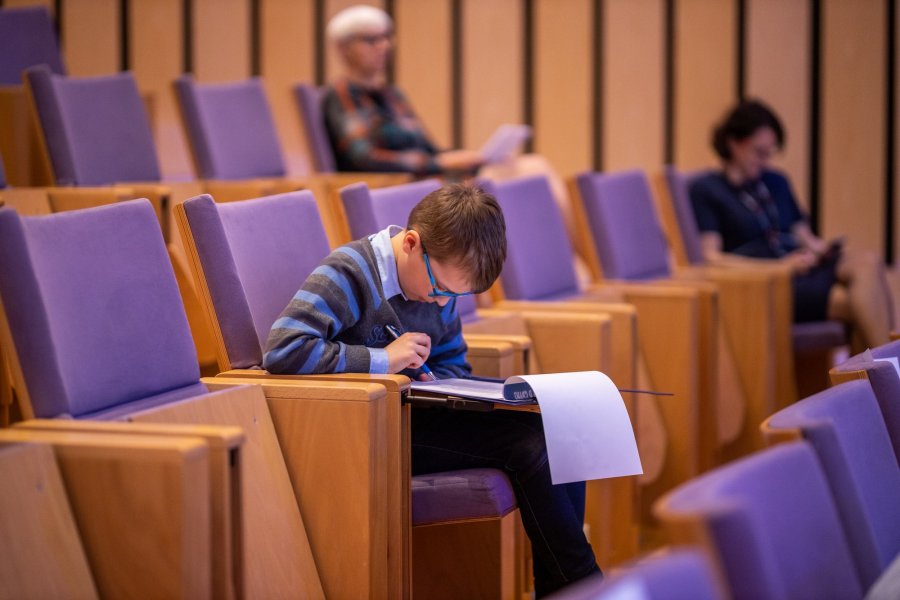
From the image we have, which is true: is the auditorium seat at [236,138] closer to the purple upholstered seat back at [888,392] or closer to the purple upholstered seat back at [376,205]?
the purple upholstered seat back at [376,205]

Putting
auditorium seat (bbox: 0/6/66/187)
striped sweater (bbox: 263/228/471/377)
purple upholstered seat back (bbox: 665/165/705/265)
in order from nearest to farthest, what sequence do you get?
striped sweater (bbox: 263/228/471/377) → auditorium seat (bbox: 0/6/66/187) → purple upholstered seat back (bbox: 665/165/705/265)

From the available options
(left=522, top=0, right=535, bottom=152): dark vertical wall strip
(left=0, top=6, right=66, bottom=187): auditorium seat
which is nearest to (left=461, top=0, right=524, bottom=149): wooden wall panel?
(left=522, top=0, right=535, bottom=152): dark vertical wall strip

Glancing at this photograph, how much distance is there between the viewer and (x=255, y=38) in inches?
261

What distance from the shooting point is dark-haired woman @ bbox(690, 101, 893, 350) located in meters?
4.34

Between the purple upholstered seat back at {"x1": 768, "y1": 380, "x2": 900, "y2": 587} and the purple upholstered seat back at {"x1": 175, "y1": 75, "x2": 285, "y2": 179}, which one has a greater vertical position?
the purple upholstered seat back at {"x1": 175, "y1": 75, "x2": 285, "y2": 179}

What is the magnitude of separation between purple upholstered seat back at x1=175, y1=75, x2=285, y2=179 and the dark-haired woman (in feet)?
5.32

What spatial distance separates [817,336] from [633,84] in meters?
2.55

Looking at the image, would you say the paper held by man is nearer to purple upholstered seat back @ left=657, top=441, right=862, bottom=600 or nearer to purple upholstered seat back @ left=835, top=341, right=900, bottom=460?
purple upholstered seat back @ left=835, top=341, right=900, bottom=460

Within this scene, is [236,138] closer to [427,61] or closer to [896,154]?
[427,61]

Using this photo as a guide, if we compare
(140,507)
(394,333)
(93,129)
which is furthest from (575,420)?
(93,129)

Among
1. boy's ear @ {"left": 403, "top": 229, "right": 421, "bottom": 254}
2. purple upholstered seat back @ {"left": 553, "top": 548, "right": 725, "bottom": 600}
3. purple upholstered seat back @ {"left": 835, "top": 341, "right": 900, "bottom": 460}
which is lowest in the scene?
purple upholstered seat back @ {"left": 835, "top": 341, "right": 900, "bottom": 460}

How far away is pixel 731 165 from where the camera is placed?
4746 mm

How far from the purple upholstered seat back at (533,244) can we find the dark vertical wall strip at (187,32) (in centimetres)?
372

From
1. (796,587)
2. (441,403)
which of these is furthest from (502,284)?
(796,587)
